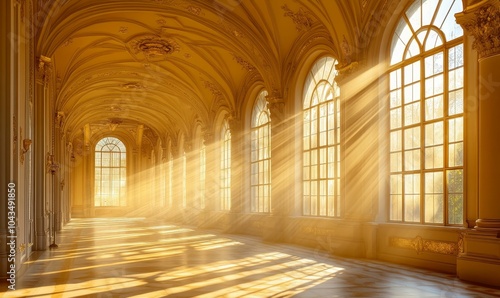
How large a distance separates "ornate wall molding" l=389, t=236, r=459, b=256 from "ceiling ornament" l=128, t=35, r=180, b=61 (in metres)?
11.0

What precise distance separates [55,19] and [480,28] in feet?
33.9

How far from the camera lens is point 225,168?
23734 mm

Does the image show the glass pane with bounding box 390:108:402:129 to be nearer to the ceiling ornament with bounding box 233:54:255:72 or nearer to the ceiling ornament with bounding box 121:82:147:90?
the ceiling ornament with bounding box 233:54:255:72

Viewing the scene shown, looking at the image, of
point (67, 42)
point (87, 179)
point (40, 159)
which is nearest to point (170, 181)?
point (87, 179)

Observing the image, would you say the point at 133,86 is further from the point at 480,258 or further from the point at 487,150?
the point at 480,258

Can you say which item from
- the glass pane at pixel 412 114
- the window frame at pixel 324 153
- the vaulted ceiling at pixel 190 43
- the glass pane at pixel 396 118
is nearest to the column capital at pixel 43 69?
the vaulted ceiling at pixel 190 43

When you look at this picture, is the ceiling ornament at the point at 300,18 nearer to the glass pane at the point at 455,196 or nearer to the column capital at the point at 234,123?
the glass pane at the point at 455,196

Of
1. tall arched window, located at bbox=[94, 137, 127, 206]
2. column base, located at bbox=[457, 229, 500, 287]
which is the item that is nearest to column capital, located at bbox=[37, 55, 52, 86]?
column base, located at bbox=[457, 229, 500, 287]

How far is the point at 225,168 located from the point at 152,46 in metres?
6.63

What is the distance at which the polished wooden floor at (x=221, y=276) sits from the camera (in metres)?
7.59

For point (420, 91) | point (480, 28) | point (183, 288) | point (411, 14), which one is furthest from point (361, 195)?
point (183, 288)

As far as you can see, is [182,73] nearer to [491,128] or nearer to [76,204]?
[491,128]

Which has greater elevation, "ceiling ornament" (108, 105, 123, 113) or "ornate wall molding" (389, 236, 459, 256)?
"ceiling ornament" (108, 105, 123, 113)

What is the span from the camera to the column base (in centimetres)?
818
